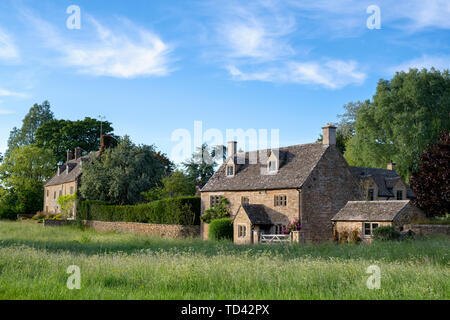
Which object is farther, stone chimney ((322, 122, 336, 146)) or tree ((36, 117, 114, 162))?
tree ((36, 117, 114, 162))

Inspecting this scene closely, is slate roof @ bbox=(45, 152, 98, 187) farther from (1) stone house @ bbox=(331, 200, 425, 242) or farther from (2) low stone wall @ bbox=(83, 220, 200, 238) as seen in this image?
(1) stone house @ bbox=(331, 200, 425, 242)

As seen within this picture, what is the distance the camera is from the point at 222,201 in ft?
129

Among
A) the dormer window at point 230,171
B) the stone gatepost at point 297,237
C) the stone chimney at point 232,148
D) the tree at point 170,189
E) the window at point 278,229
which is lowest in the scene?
the stone gatepost at point 297,237

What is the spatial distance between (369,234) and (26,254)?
894 inches

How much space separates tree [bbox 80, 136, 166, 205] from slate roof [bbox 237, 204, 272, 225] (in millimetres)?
16904

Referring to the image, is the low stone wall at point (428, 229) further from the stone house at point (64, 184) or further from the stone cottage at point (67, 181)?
the stone house at point (64, 184)

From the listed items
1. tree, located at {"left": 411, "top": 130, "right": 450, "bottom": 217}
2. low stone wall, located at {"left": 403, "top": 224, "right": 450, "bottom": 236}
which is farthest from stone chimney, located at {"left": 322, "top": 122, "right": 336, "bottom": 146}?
tree, located at {"left": 411, "top": 130, "right": 450, "bottom": 217}

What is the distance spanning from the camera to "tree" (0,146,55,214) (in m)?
67.9

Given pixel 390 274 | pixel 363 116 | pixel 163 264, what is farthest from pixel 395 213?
pixel 363 116

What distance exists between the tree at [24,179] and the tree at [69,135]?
14.2 feet

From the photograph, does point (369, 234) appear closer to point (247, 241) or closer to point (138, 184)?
point (247, 241)

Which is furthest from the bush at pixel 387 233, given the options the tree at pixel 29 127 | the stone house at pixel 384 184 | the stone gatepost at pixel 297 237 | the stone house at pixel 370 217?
the tree at pixel 29 127

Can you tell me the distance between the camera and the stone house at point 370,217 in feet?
100

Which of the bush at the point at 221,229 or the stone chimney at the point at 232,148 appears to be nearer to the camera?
the bush at the point at 221,229
